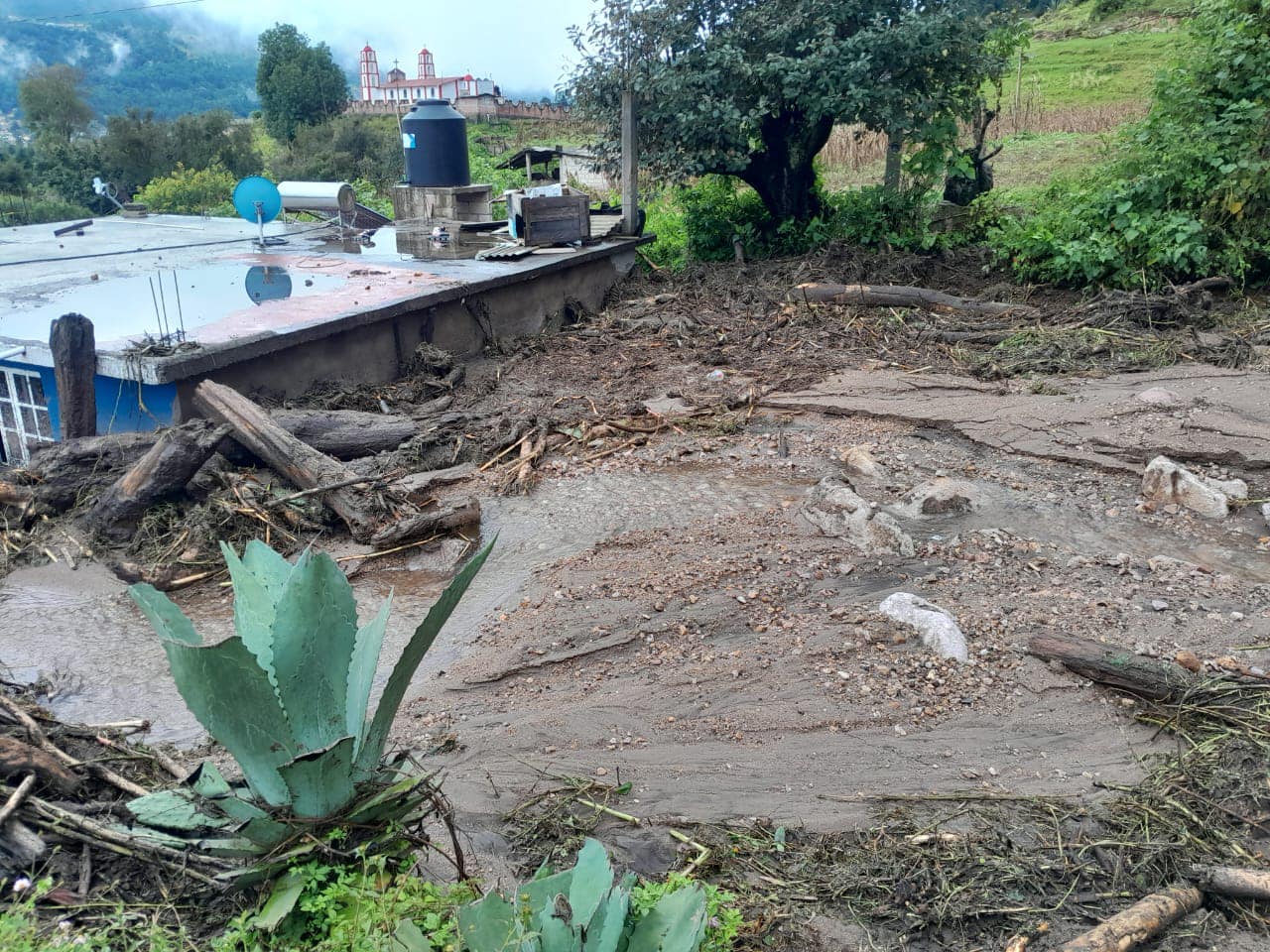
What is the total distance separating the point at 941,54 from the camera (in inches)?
430

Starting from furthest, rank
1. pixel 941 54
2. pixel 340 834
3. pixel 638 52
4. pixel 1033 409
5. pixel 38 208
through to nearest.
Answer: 1. pixel 38 208
2. pixel 638 52
3. pixel 941 54
4. pixel 1033 409
5. pixel 340 834

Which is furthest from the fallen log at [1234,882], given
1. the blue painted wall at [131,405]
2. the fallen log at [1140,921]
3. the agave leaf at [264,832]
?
the blue painted wall at [131,405]

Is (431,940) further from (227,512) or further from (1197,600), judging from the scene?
(227,512)

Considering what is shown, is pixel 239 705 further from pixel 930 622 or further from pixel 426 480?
pixel 426 480

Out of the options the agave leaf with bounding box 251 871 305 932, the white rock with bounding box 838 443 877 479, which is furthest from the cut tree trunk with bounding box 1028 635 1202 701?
the agave leaf with bounding box 251 871 305 932

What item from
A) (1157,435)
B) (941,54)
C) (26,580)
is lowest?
(26,580)

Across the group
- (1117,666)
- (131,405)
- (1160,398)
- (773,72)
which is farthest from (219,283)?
(1117,666)

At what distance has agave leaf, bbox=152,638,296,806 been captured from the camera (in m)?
2.10

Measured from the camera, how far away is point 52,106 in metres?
37.9

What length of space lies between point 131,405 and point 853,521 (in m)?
5.33

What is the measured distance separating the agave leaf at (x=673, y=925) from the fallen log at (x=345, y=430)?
521 cm

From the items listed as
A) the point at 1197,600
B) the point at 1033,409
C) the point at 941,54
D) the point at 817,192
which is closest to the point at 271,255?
the point at 817,192

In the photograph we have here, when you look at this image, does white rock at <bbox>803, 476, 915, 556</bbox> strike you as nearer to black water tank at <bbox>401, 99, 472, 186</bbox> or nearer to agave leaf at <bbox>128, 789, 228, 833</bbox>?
agave leaf at <bbox>128, 789, 228, 833</bbox>

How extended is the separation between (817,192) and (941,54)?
242cm
